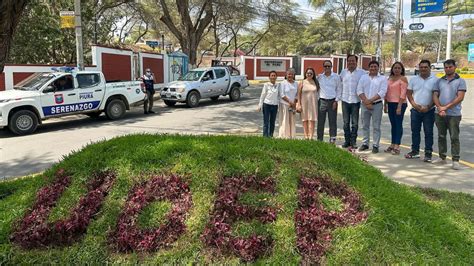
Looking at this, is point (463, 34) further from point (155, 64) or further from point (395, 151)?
point (395, 151)

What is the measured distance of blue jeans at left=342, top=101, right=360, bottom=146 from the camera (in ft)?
25.8

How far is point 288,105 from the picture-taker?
7.94 metres

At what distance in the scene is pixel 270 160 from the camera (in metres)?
3.91

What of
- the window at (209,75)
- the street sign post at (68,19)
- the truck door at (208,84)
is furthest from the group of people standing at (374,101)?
the window at (209,75)

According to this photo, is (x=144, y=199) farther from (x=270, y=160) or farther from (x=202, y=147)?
(x=270, y=160)

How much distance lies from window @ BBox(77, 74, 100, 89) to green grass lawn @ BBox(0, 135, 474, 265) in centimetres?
793

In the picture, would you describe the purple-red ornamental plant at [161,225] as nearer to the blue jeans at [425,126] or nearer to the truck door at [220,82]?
the blue jeans at [425,126]

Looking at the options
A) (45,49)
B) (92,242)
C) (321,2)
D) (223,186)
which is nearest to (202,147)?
(223,186)

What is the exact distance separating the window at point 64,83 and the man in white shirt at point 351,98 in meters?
7.82

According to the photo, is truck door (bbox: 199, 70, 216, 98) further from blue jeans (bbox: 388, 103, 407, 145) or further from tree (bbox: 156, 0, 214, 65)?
blue jeans (bbox: 388, 103, 407, 145)

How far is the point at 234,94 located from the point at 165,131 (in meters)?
8.98

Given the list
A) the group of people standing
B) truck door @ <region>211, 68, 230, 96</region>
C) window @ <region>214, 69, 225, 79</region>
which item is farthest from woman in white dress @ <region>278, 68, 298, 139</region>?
window @ <region>214, 69, 225, 79</region>

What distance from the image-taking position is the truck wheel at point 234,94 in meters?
19.2

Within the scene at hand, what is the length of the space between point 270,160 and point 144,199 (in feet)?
3.99
